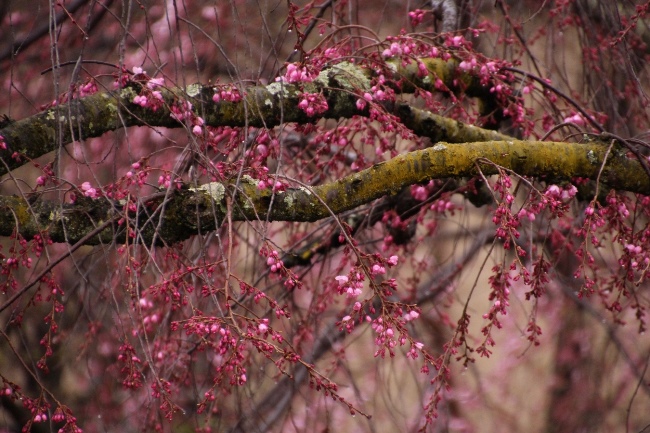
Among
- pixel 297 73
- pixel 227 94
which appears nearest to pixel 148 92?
pixel 227 94

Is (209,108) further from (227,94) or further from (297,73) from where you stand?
(297,73)

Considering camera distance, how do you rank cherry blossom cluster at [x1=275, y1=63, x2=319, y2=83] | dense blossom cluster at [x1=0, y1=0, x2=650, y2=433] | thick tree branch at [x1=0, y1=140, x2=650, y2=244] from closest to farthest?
1. dense blossom cluster at [x1=0, y1=0, x2=650, y2=433]
2. thick tree branch at [x1=0, y1=140, x2=650, y2=244]
3. cherry blossom cluster at [x1=275, y1=63, x2=319, y2=83]

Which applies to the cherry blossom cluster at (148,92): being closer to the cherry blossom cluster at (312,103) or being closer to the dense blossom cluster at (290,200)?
the dense blossom cluster at (290,200)

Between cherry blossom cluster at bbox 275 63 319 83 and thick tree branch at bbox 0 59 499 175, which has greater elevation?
cherry blossom cluster at bbox 275 63 319 83

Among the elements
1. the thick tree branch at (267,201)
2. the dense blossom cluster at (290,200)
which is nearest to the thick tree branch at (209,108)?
the dense blossom cluster at (290,200)

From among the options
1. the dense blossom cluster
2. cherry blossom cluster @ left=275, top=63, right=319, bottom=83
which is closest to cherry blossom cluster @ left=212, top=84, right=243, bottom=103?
the dense blossom cluster

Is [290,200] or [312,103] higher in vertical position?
[312,103]

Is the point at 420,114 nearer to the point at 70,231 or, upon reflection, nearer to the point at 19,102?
the point at 70,231

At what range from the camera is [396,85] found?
2.66m

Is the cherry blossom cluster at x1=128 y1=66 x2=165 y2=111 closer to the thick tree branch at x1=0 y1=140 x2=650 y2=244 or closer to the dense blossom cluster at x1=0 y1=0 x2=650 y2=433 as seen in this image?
the dense blossom cluster at x1=0 y1=0 x2=650 y2=433

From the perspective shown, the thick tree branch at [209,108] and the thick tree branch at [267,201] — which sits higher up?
the thick tree branch at [209,108]

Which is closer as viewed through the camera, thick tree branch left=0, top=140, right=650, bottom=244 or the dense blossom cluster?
the dense blossom cluster

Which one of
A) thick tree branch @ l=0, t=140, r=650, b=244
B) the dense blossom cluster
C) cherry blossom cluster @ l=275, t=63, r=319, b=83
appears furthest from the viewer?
cherry blossom cluster @ l=275, t=63, r=319, b=83

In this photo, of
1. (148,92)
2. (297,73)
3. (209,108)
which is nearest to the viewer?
(148,92)
